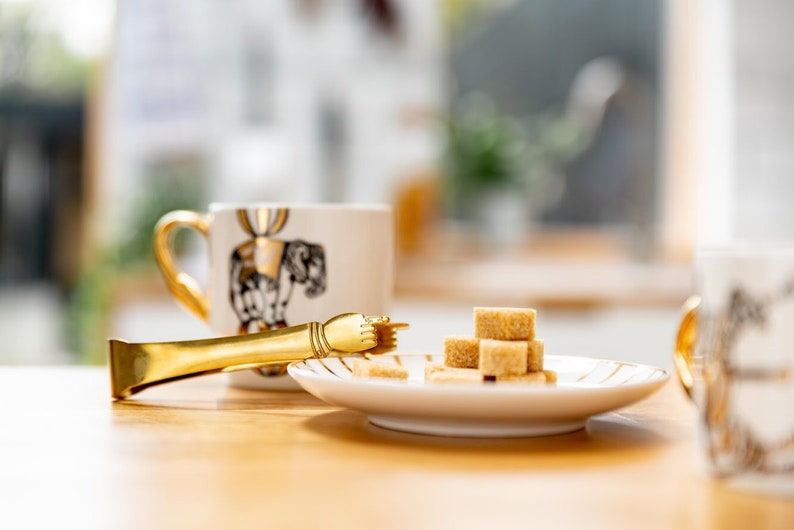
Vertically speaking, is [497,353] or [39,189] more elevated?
[39,189]

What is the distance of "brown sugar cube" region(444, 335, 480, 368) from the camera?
653 millimetres

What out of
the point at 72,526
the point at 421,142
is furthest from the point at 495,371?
the point at 421,142

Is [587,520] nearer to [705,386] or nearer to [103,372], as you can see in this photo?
[705,386]

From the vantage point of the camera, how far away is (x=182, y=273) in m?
0.91

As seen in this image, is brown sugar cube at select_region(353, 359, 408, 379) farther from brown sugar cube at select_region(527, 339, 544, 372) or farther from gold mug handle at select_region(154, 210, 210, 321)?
gold mug handle at select_region(154, 210, 210, 321)

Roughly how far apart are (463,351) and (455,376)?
2.5 inches

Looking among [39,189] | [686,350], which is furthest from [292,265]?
[39,189]

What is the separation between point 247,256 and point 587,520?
481 millimetres

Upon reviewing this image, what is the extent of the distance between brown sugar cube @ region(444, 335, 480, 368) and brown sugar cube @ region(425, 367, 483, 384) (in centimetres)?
2

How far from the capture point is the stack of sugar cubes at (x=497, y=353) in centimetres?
61

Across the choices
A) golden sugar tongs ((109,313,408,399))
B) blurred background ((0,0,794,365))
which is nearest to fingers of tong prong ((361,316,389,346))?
golden sugar tongs ((109,313,408,399))

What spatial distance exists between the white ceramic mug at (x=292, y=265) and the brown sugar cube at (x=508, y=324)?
0.20 metres

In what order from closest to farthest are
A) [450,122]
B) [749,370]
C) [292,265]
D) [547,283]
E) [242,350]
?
[749,370]
[242,350]
[292,265]
[547,283]
[450,122]

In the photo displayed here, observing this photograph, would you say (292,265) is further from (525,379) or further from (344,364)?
(525,379)
